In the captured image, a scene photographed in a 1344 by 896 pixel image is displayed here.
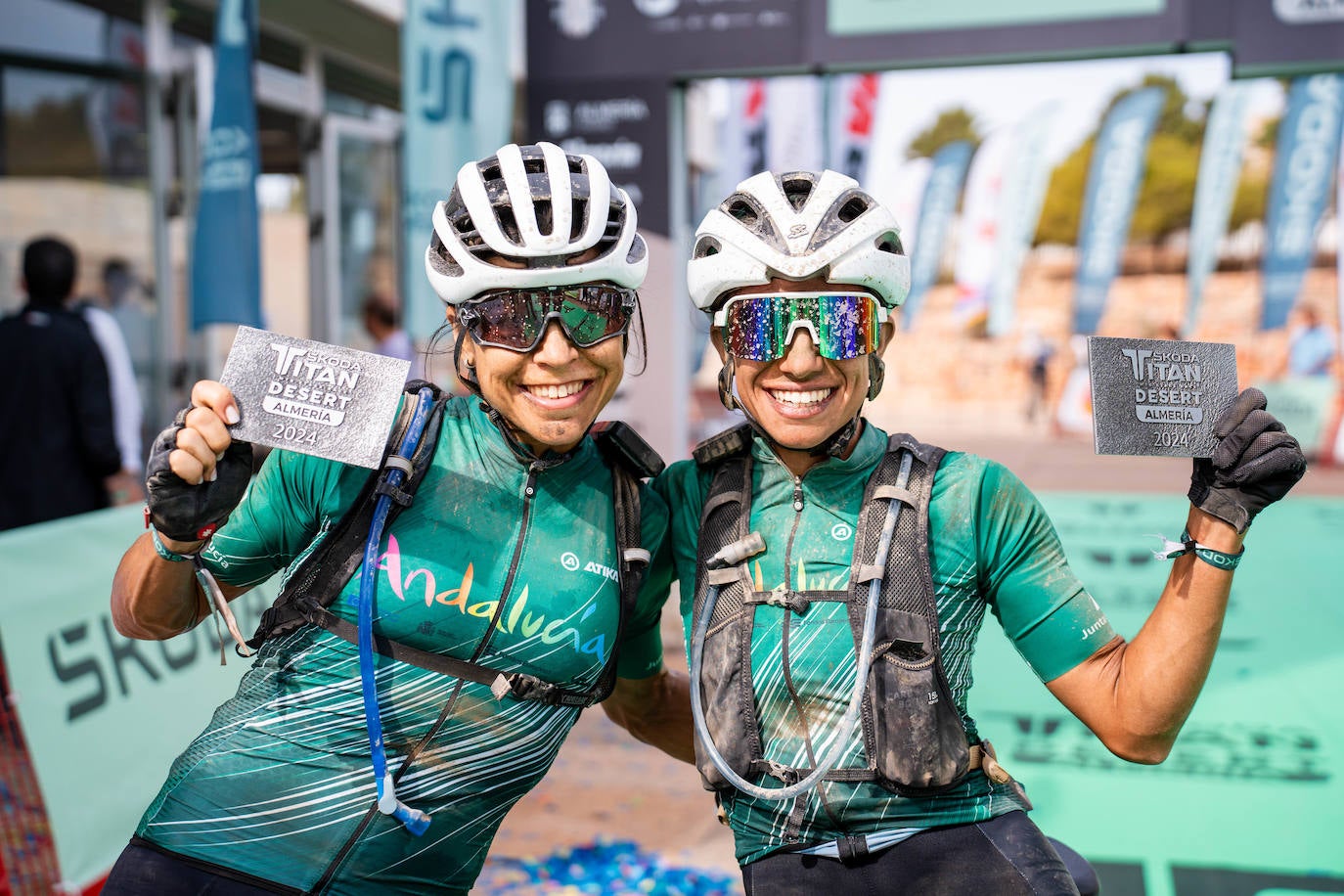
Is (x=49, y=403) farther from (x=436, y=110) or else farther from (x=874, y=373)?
(x=874, y=373)

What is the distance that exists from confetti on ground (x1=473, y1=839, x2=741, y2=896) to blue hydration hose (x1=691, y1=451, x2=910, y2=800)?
2.27 meters

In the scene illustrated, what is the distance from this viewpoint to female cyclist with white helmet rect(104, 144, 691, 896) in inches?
83.7

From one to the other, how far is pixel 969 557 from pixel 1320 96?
18.1 metres

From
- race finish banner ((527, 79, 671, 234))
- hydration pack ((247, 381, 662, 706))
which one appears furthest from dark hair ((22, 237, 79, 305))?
hydration pack ((247, 381, 662, 706))

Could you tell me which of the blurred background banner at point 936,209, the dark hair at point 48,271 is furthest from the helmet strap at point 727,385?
the blurred background banner at point 936,209

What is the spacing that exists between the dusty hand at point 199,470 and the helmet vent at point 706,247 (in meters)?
1.01

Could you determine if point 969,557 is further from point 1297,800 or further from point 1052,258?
point 1052,258

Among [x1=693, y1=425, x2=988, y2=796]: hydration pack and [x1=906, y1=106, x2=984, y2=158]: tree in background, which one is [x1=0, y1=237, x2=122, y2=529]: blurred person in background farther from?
[x1=906, y1=106, x2=984, y2=158]: tree in background

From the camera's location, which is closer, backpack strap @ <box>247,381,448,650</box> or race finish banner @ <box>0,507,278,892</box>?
backpack strap @ <box>247,381,448,650</box>

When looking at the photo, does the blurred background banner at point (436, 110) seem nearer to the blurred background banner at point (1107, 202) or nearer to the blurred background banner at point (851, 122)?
the blurred background banner at point (851, 122)

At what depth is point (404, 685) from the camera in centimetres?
215

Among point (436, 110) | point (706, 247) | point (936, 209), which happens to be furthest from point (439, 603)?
point (936, 209)

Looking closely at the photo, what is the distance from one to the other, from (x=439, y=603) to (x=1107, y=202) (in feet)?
78.2

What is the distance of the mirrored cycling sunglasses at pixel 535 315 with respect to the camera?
7.29 ft
